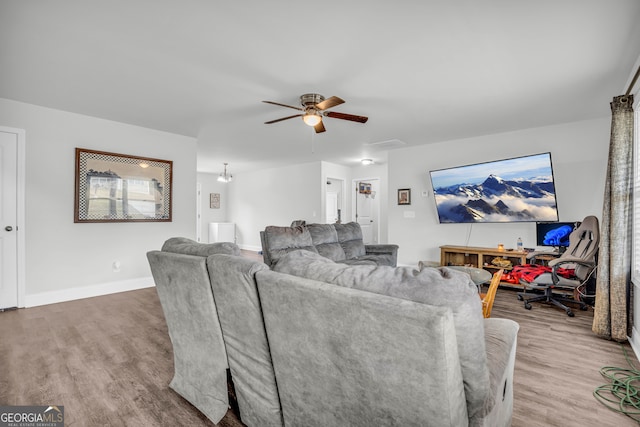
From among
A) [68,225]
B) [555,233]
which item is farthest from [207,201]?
[555,233]

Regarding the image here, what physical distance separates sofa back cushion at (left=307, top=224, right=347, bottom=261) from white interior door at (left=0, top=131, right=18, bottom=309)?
138 inches

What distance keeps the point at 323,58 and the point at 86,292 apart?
166 inches

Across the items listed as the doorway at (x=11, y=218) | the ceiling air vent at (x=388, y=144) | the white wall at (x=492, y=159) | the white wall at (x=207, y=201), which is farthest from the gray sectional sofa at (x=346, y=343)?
the white wall at (x=207, y=201)

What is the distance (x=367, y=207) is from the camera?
862 cm

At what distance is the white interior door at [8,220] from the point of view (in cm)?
357

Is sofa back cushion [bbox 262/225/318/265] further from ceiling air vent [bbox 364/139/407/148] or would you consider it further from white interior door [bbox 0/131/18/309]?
white interior door [bbox 0/131/18/309]

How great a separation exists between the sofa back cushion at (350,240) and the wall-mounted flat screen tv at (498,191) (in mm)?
1683

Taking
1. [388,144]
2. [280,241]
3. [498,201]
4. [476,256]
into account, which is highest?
[388,144]

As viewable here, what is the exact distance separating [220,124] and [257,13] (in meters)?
2.67

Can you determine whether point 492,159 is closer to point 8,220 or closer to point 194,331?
point 194,331

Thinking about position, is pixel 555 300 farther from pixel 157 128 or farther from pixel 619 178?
pixel 157 128

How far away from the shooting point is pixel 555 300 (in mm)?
3729

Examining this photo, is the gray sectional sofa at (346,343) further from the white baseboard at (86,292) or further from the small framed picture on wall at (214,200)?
the small framed picture on wall at (214,200)

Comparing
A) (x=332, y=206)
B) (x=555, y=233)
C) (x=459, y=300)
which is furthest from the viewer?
(x=332, y=206)
